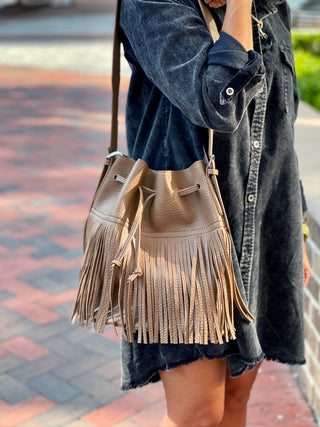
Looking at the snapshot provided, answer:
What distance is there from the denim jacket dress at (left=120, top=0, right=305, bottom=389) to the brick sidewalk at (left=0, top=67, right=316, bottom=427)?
1.19 metres

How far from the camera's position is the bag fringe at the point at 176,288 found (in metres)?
1.42

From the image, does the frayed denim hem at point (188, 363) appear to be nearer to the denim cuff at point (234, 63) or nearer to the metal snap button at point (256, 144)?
the metal snap button at point (256, 144)

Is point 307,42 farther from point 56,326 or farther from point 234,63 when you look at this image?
point 234,63

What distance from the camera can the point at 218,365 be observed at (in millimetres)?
1606

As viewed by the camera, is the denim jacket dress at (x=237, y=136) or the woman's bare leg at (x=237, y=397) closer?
the denim jacket dress at (x=237, y=136)

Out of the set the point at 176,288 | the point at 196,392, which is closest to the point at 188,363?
the point at 196,392

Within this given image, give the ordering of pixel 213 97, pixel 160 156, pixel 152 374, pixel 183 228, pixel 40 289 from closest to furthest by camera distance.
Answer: pixel 213 97 < pixel 183 228 < pixel 160 156 < pixel 152 374 < pixel 40 289

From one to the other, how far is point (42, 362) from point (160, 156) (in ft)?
6.39

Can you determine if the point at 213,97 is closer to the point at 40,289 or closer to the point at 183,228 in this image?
the point at 183,228

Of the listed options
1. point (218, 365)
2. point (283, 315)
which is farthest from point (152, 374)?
point (283, 315)

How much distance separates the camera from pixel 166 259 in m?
1.44

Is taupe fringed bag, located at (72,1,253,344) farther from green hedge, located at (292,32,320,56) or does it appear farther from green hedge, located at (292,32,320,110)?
green hedge, located at (292,32,320,56)

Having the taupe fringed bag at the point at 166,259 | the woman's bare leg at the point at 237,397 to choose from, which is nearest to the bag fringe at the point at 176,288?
the taupe fringed bag at the point at 166,259

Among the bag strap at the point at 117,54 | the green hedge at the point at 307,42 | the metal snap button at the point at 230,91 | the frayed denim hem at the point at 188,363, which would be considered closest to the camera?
the metal snap button at the point at 230,91
